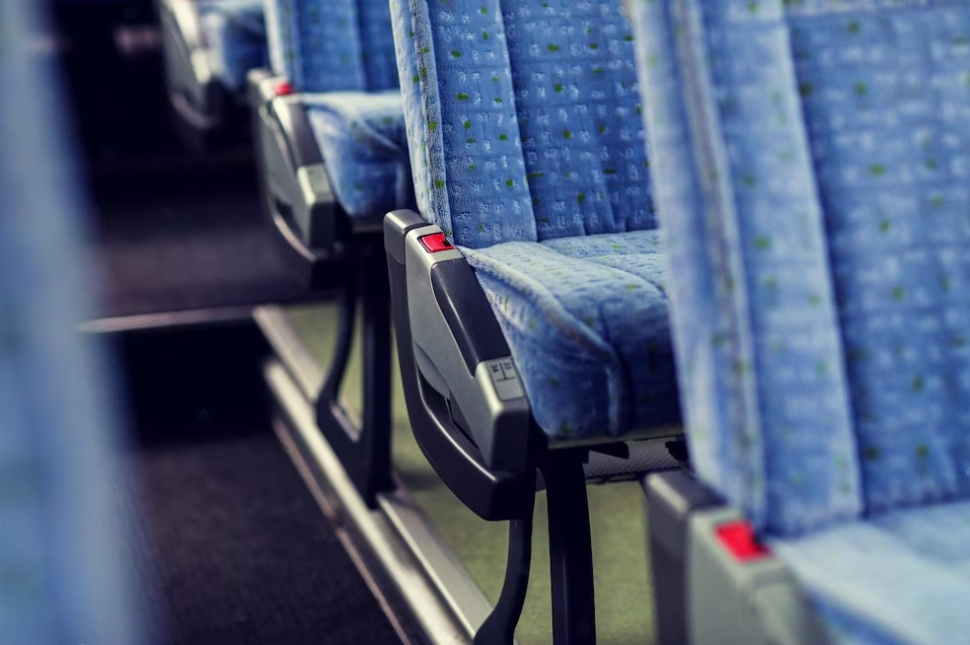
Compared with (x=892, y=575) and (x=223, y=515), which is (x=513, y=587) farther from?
(x=223, y=515)

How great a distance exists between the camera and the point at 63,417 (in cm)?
34

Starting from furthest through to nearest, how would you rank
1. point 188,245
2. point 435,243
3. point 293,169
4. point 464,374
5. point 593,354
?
1. point 188,245
2. point 293,169
3. point 435,243
4. point 464,374
5. point 593,354

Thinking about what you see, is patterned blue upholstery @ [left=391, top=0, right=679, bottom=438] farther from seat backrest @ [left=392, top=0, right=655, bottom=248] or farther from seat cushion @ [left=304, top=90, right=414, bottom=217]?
seat cushion @ [left=304, top=90, right=414, bottom=217]

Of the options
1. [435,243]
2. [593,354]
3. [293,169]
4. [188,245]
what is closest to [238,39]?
[188,245]

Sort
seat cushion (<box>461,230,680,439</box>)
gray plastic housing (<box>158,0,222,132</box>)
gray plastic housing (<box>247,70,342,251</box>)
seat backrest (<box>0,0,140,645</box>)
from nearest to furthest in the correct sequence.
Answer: seat backrest (<box>0,0,140,645</box>), seat cushion (<box>461,230,680,439</box>), gray plastic housing (<box>247,70,342,251</box>), gray plastic housing (<box>158,0,222,132</box>)

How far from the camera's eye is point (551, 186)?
1.59 metres

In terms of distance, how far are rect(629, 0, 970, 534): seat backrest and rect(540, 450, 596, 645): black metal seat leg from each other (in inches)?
20.2

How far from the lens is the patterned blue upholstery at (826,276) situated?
2.79 ft

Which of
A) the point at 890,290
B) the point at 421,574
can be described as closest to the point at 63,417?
the point at 890,290

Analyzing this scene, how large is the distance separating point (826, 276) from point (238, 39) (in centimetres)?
251

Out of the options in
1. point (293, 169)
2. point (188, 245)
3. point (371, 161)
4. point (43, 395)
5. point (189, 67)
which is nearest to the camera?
point (43, 395)

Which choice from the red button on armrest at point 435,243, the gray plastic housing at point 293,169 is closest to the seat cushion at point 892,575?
the red button on armrest at point 435,243

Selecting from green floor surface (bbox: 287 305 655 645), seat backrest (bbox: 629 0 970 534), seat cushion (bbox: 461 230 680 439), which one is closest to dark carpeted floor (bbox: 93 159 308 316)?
green floor surface (bbox: 287 305 655 645)

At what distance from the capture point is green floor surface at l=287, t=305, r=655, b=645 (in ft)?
5.98
